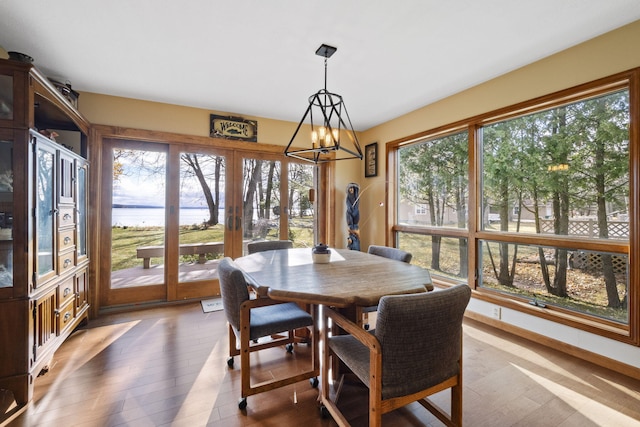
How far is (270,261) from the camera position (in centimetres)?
234

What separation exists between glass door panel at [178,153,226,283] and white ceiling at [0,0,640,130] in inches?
38.2

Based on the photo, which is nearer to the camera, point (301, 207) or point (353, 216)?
point (353, 216)

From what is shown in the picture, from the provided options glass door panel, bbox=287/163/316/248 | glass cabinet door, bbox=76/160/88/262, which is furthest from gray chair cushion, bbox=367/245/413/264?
glass cabinet door, bbox=76/160/88/262

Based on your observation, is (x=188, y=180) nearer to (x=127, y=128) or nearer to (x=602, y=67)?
(x=127, y=128)

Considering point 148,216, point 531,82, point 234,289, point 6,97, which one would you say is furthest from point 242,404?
point 531,82

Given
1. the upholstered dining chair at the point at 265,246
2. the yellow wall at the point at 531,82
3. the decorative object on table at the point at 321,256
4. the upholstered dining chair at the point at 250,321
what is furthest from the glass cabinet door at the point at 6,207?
the yellow wall at the point at 531,82

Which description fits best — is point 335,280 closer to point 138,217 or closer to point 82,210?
point 82,210

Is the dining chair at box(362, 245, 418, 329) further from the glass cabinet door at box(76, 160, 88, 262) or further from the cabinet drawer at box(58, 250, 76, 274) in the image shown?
the glass cabinet door at box(76, 160, 88, 262)

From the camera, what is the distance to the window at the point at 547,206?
2.15 meters

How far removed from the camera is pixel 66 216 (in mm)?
2416

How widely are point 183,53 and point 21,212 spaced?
1.69 m

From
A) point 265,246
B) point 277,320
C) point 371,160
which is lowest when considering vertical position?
point 277,320

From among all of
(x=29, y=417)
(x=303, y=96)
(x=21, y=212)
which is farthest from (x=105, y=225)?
(x=303, y=96)

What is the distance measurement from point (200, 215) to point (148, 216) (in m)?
0.61
